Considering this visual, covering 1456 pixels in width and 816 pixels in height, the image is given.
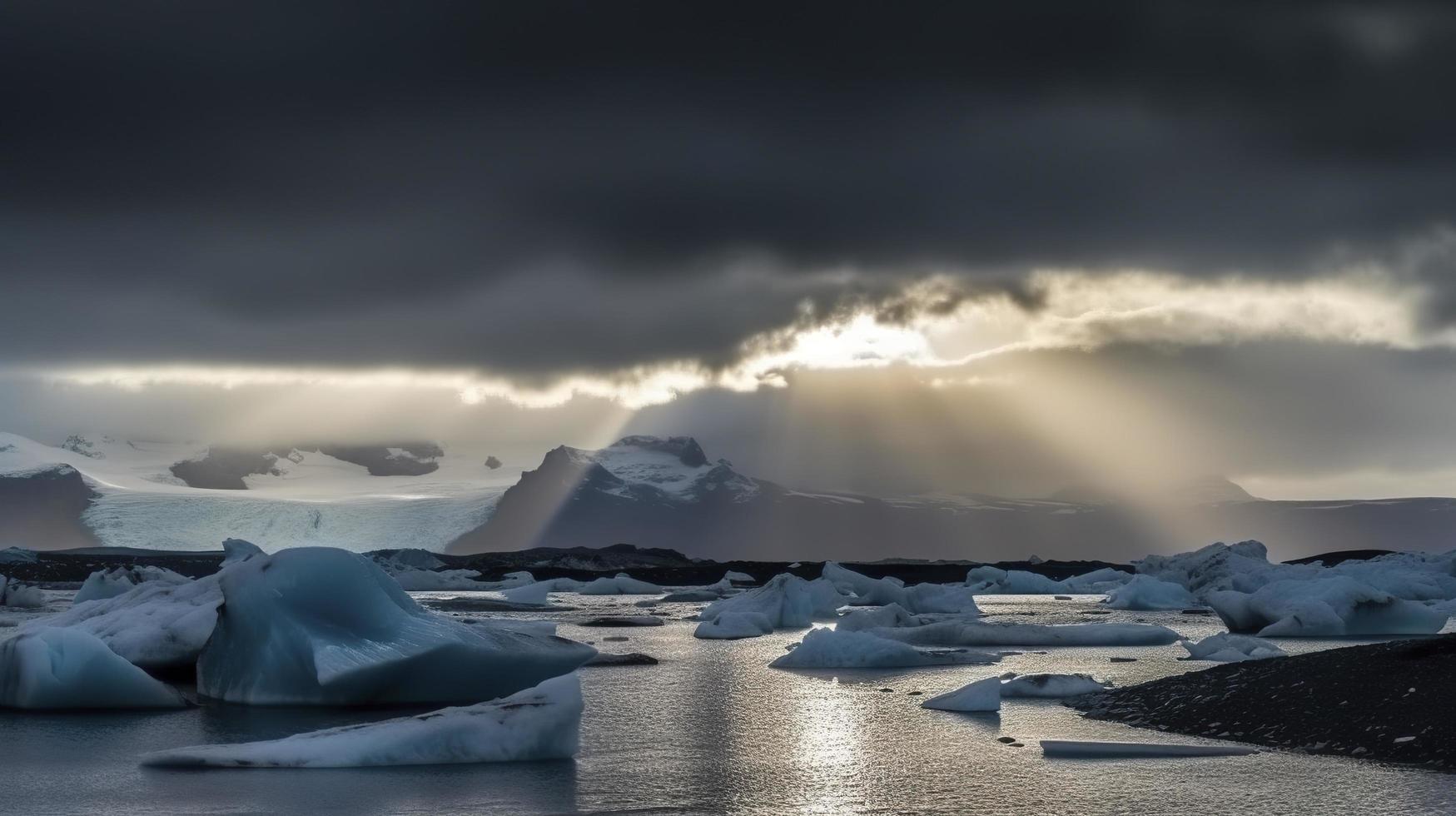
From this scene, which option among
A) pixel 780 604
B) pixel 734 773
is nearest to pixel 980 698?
pixel 734 773

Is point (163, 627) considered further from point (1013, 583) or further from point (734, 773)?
point (1013, 583)

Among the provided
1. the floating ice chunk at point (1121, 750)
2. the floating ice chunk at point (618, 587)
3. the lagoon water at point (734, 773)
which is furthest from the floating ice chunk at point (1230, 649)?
the floating ice chunk at point (618, 587)

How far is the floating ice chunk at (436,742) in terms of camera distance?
332 inches

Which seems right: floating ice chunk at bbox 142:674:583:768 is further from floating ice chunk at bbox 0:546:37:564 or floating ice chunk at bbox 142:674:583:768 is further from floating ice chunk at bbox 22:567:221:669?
floating ice chunk at bbox 0:546:37:564

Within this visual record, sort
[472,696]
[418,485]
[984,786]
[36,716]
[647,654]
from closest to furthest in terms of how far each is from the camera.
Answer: [984,786] → [36,716] → [472,696] → [647,654] → [418,485]

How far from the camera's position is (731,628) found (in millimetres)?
22641

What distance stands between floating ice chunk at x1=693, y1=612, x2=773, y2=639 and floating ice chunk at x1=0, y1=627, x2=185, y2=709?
36.3 ft

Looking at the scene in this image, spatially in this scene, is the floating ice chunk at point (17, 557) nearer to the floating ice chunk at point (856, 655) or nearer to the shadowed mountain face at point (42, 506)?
the shadowed mountain face at point (42, 506)

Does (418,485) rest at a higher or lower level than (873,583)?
higher

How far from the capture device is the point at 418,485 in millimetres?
132500

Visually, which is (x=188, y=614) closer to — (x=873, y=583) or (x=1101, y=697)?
(x=1101, y=697)

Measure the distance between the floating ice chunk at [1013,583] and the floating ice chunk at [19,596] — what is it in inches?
1269

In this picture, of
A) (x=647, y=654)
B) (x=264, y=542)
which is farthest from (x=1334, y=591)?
(x=264, y=542)

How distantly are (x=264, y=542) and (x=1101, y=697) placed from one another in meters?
102
